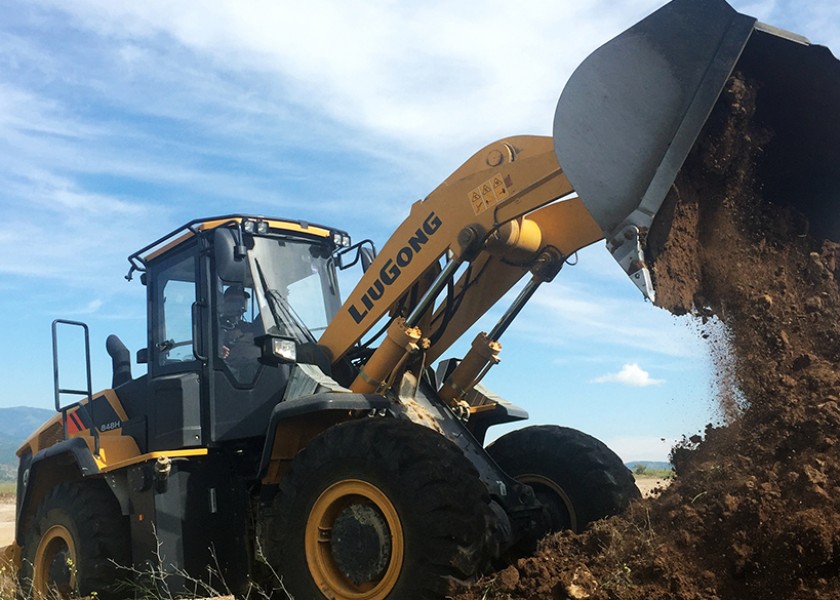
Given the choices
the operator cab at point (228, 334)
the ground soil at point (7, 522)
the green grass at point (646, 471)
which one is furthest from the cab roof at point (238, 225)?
the green grass at point (646, 471)

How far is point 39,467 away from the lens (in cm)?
784

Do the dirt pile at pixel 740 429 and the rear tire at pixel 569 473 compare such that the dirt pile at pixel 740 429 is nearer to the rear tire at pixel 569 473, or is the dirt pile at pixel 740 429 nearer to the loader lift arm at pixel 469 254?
the loader lift arm at pixel 469 254

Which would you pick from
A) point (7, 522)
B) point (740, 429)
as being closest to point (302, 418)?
point (740, 429)

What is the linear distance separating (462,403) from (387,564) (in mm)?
2097

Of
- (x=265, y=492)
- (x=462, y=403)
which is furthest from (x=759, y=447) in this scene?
(x=265, y=492)

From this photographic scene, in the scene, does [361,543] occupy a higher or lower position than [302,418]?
lower

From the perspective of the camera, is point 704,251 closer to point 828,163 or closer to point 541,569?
point 828,163

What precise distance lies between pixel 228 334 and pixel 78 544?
1996 millimetres

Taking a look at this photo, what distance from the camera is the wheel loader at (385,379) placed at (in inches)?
197

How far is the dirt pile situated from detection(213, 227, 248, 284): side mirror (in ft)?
9.93

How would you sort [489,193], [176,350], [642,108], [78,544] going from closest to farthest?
[642,108] < [489,193] < [78,544] < [176,350]

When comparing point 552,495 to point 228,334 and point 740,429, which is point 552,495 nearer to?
point 740,429

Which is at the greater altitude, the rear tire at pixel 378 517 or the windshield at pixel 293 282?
the windshield at pixel 293 282

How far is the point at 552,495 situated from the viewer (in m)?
7.02
